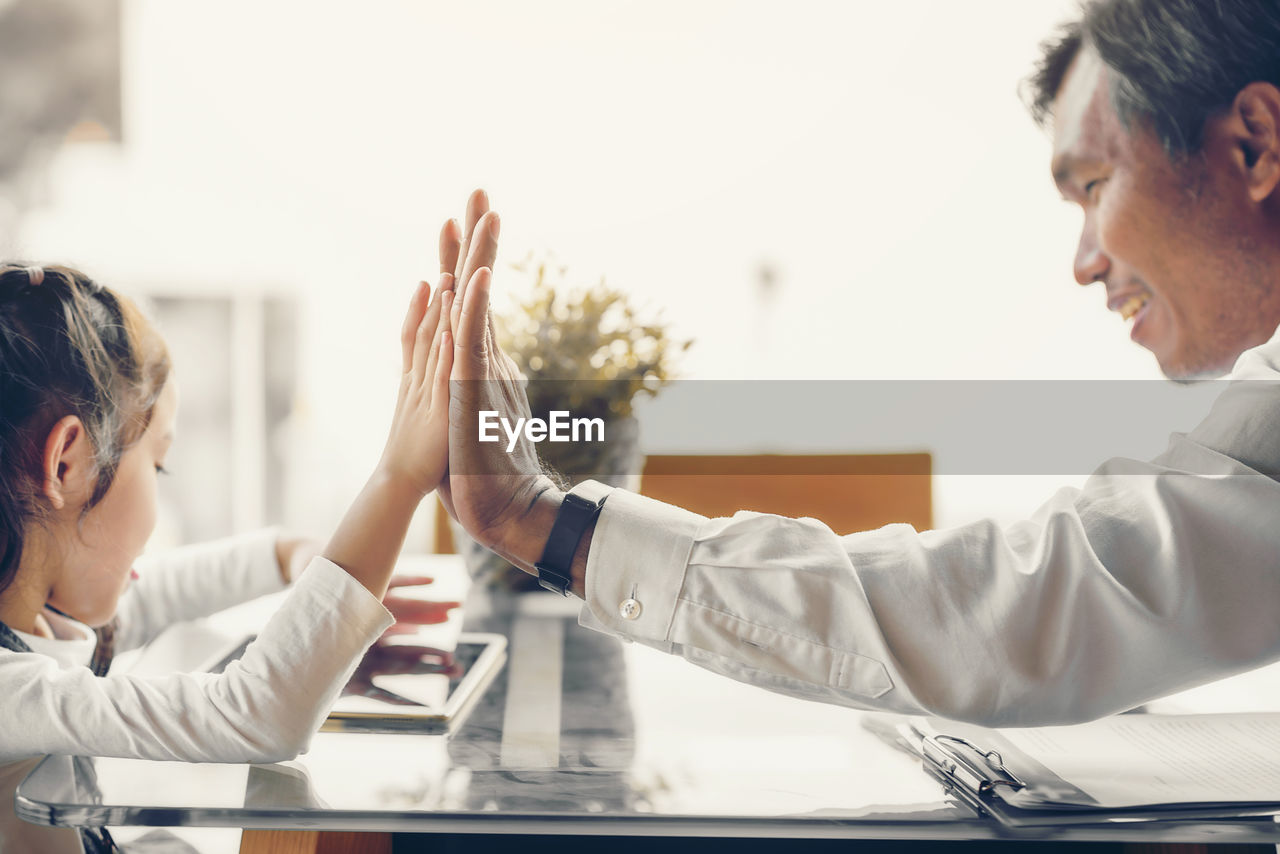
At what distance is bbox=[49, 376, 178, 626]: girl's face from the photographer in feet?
2.68

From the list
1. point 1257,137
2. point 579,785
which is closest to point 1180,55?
point 1257,137

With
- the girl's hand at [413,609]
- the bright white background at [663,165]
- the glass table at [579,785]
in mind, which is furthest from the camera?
the bright white background at [663,165]

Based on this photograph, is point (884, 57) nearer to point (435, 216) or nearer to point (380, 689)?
point (435, 216)

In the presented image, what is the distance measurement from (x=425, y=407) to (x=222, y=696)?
0.80ft

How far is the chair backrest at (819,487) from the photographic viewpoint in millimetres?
1521

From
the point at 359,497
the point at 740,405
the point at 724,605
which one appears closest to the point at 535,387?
the point at 359,497

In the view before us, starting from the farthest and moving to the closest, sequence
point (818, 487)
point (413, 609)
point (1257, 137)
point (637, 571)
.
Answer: point (818, 487) → point (413, 609) → point (1257, 137) → point (637, 571)

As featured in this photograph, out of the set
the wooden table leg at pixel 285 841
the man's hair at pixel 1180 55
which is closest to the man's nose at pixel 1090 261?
the man's hair at pixel 1180 55

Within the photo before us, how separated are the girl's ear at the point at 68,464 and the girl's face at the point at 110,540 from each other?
0.08ft

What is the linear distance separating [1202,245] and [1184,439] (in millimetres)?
216

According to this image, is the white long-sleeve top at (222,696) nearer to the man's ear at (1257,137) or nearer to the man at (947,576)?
the man at (947,576)

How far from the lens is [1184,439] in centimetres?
66

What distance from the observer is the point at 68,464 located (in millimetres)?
783

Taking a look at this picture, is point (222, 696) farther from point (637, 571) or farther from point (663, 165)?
point (663, 165)
